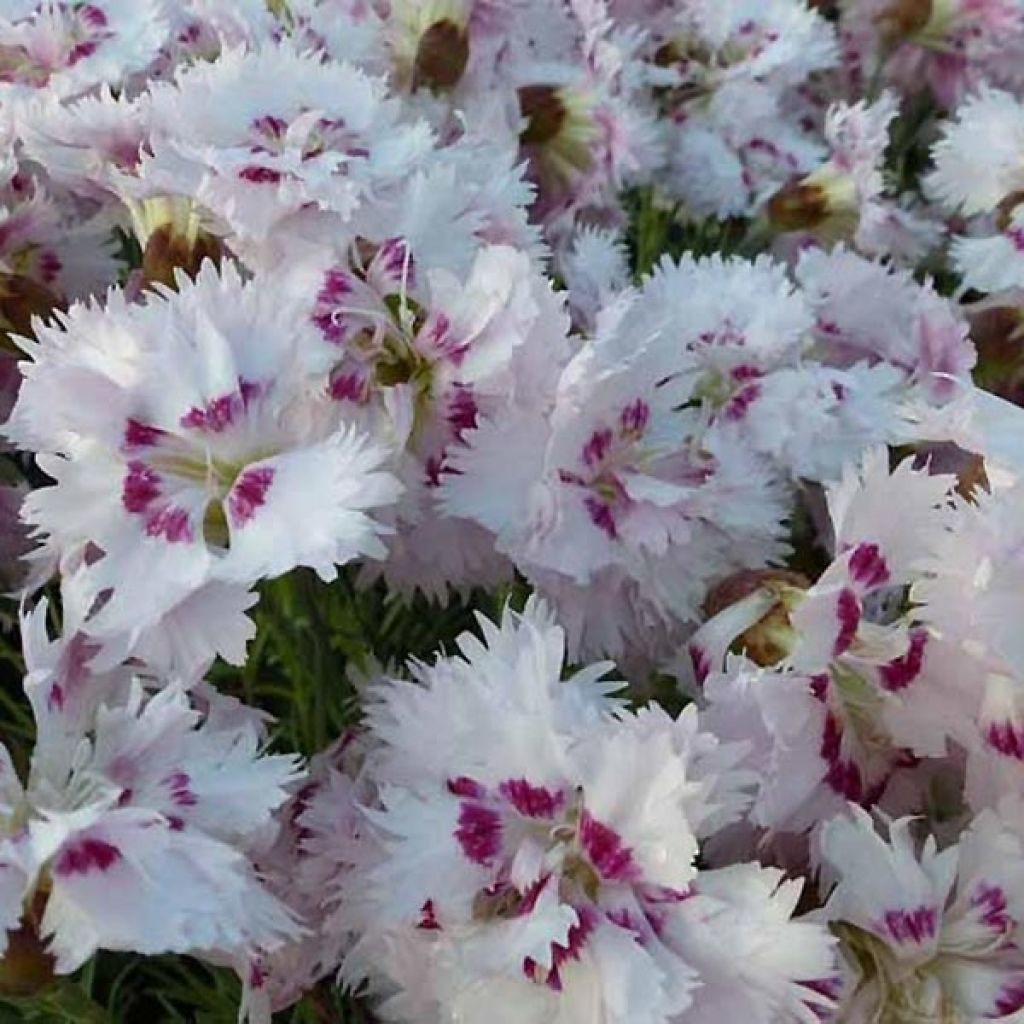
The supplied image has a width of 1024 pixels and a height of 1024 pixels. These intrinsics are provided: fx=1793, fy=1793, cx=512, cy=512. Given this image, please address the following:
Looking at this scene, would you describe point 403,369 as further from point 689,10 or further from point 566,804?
point 689,10

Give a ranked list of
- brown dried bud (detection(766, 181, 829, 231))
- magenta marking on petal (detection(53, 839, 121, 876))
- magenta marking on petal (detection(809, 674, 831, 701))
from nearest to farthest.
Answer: magenta marking on petal (detection(53, 839, 121, 876)) → magenta marking on petal (detection(809, 674, 831, 701)) → brown dried bud (detection(766, 181, 829, 231))

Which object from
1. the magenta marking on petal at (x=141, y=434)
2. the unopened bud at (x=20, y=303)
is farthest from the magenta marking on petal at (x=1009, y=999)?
the unopened bud at (x=20, y=303)

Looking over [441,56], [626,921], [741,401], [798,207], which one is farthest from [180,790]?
[798,207]

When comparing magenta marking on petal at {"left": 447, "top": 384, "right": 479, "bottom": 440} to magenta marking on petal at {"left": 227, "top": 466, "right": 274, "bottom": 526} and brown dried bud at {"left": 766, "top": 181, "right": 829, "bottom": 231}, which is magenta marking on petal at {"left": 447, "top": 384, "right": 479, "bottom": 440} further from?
brown dried bud at {"left": 766, "top": 181, "right": 829, "bottom": 231}

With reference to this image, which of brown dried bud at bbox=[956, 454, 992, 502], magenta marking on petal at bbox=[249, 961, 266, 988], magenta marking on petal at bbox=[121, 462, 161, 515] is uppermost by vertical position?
magenta marking on petal at bbox=[121, 462, 161, 515]

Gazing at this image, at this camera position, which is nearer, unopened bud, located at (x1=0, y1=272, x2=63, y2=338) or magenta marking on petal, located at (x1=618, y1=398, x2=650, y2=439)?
magenta marking on petal, located at (x1=618, y1=398, x2=650, y2=439)

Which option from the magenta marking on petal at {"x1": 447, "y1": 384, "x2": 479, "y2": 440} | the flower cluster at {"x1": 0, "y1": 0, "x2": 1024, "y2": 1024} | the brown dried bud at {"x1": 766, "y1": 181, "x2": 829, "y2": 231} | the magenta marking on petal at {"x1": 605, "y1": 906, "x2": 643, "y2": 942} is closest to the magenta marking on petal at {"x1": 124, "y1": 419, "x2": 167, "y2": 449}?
the flower cluster at {"x1": 0, "y1": 0, "x2": 1024, "y2": 1024}

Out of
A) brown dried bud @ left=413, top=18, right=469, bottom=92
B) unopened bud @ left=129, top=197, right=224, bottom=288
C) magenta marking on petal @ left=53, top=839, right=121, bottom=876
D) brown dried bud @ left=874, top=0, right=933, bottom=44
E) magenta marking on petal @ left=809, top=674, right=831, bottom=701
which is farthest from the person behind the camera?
brown dried bud @ left=874, top=0, right=933, bottom=44
